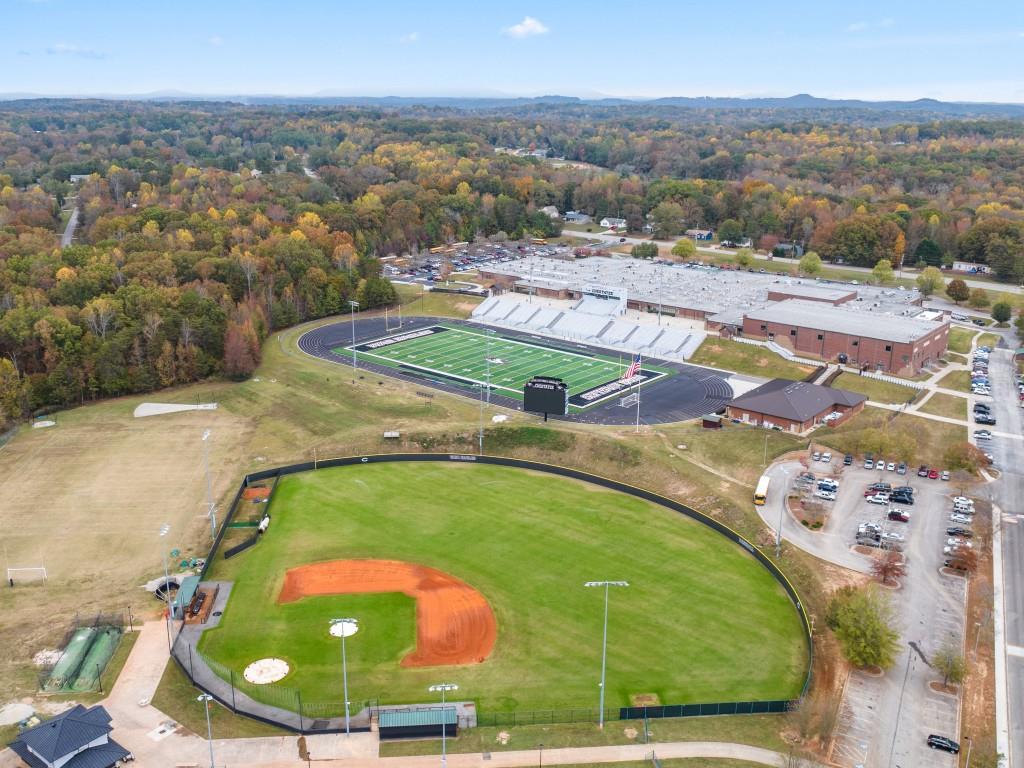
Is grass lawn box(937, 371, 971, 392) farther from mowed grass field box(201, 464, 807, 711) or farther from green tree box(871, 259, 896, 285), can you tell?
mowed grass field box(201, 464, 807, 711)

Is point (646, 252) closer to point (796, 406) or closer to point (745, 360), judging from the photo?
point (745, 360)

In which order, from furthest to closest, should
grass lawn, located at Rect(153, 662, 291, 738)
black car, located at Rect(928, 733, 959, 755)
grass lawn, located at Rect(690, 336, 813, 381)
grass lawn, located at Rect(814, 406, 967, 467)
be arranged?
grass lawn, located at Rect(690, 336, 813, 381)
grass lawn, located at Rect(814, 406, 967, 467)
grass lawn, located at Rect(153, 662, 291, 738)
black car, located at Rect(928, 733, 959, 755)

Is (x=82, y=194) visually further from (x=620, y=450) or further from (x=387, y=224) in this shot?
(x=620, y=450)

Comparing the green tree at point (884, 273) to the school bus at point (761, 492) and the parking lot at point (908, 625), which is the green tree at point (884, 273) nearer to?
the parking lot at point (908, 625)

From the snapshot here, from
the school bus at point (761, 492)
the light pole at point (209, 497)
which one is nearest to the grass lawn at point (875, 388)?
the school bus at point (761, 492)

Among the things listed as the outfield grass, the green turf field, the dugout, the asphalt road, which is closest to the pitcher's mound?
the dugout
